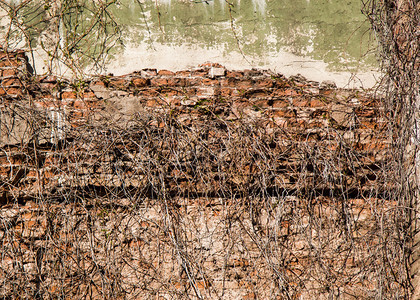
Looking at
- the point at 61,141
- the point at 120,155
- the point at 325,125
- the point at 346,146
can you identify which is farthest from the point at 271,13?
the point at 61,141

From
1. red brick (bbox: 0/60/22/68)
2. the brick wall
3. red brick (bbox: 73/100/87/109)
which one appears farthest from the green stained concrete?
red brick (bbox: 0/60/22/68)

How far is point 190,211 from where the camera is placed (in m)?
2.93

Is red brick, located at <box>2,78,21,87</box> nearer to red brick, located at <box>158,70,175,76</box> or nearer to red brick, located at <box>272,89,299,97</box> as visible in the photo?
red brick, located at <box>158,70,175,76</box>

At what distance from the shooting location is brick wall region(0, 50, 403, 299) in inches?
110

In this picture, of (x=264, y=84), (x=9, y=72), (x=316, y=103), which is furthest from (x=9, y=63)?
(x=316, y=103)

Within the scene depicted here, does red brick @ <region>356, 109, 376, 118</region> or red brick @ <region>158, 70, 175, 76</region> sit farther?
red brick @ <region>158, 70, 175, 76</region>

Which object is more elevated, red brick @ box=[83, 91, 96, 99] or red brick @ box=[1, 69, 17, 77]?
red brick @ box=[1, 69, 17, 77]

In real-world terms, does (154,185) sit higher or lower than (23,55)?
lower

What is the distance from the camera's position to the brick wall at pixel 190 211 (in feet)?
9.14

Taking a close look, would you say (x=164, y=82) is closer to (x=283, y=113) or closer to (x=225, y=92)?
(x=225, y=92)

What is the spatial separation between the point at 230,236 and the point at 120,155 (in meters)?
1.03

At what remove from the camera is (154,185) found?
2824 mm

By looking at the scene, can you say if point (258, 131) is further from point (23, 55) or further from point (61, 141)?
point (23, 55)

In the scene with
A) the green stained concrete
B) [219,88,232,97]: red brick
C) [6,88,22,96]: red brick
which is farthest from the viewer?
the green stained concrete
